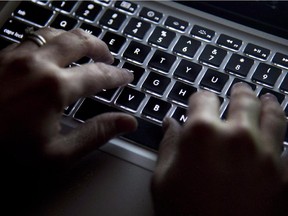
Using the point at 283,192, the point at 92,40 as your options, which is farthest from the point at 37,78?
the point at 283,192

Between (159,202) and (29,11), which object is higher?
(29,11)

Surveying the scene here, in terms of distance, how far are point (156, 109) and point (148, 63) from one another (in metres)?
0.07

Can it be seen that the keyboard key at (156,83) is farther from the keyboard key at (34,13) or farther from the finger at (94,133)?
the keyboard key at (34,13)

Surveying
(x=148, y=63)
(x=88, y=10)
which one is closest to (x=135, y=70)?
(x=148, y=63)

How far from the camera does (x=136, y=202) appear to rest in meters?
0.61

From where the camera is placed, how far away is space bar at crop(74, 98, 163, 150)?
0.63 meters

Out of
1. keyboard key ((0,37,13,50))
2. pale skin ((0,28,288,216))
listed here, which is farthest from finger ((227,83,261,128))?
keyboard key ((0,37,13,50))

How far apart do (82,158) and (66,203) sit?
0.06 meters

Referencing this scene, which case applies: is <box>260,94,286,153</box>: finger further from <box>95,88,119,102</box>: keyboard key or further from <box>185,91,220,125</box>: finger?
<box>95,88,119,102</box>: keyboard key

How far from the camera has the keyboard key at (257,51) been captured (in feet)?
2.24

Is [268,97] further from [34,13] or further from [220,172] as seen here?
[34,13]

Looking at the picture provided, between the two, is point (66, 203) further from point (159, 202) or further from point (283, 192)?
point (283, 192)

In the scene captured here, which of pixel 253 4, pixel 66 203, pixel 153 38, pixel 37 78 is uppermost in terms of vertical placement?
pixel 253 4

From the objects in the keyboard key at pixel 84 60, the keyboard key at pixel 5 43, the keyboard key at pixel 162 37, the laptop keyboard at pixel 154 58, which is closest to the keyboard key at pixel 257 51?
the laptop keyboard at pixel 154 58
